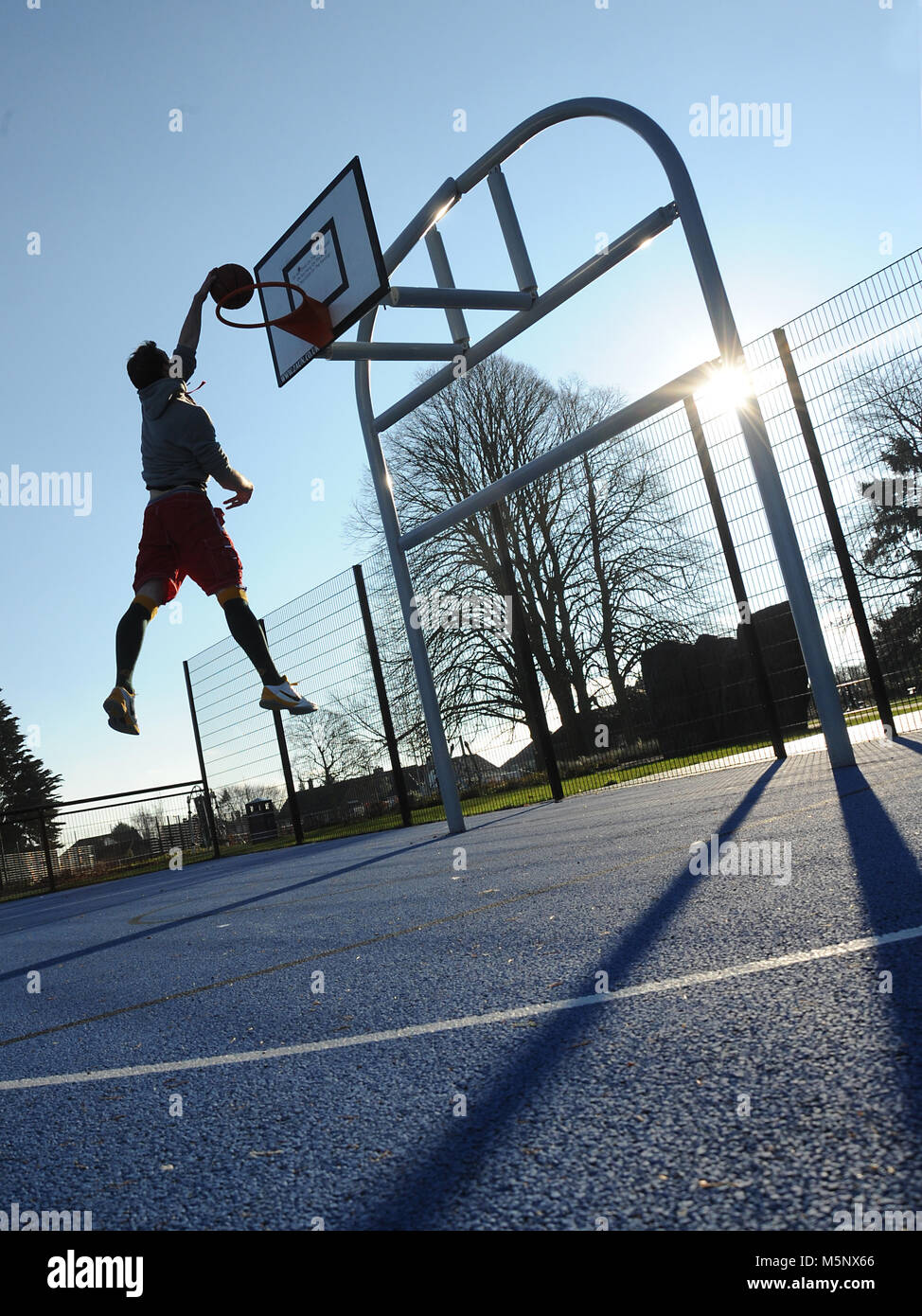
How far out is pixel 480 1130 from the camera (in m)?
1.32

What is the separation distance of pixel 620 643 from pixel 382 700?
319cm

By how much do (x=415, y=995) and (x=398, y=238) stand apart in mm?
5856

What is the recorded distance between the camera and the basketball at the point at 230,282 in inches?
184

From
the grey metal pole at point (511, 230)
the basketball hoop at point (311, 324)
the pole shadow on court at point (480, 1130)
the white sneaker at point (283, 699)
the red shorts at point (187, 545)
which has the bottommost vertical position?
the pole shadow on court at point (480, 1130)

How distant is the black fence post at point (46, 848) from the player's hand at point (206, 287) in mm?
13917

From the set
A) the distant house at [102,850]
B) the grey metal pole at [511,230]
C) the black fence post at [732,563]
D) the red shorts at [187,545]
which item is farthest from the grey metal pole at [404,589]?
the distant house at [102,850]

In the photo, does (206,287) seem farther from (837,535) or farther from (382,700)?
(382,700)

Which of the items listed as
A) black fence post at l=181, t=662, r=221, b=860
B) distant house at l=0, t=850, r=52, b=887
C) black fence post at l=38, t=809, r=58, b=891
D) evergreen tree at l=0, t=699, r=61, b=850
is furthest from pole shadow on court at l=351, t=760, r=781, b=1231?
evergreen tree at l=0, t=699, r=61, b=850

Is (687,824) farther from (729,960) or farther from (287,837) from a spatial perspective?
(287,837)

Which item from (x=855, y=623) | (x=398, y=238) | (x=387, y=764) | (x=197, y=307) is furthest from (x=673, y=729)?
(x=197, y=307)

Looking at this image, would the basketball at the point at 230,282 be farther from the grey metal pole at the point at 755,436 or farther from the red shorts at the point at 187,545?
the grey metal pole at the point at 755,436

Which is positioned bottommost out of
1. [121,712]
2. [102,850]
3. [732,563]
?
[102,850]

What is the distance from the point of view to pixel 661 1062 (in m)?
1.42

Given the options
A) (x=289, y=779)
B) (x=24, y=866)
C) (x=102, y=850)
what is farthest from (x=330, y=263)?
(x=24, y=866)
